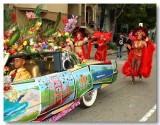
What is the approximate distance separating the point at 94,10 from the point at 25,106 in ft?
98.2

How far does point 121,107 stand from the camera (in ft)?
20.4

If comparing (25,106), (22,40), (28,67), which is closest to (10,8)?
(22,40)

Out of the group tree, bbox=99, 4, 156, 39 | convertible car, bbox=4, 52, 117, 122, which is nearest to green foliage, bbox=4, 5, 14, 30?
convertible car, bbox=4, 52, 117, 122

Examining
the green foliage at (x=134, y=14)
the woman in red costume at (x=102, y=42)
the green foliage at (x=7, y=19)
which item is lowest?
the woman in red costume at (x=102, y=42)

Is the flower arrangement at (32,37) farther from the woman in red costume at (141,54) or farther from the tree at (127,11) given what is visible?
the tree at (127,11)

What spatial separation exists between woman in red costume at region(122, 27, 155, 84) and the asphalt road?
1.69 ft

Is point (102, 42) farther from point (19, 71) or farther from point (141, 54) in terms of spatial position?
point (19, 71)

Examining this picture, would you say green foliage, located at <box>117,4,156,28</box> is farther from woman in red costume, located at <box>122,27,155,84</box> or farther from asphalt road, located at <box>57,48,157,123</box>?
asphalt road, located at <box>57,48,157,123</box>

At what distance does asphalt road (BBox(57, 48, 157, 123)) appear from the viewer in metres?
5.44

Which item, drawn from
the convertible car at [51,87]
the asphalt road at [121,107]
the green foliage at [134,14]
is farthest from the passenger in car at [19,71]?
the green foliage at [134,14]

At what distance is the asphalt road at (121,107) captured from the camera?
5438mm

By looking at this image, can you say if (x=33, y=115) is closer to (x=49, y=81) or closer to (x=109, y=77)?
(x=49, y=81)

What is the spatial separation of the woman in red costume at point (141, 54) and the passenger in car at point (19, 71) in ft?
15.5

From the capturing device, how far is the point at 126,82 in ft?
29.7
